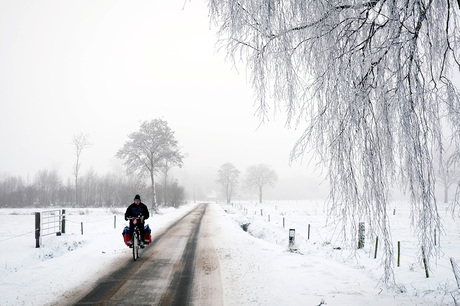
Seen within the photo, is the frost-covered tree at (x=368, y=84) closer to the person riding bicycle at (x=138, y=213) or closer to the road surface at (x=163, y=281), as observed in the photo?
the road surface at (x=163, y=281)

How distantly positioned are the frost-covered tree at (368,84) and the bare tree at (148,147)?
26.8 metres

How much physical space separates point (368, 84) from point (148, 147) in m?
28.6

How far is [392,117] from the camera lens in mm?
3045

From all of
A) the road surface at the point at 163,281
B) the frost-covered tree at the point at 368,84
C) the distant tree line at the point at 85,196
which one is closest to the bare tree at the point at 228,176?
the distant tree line at the point at 85,196

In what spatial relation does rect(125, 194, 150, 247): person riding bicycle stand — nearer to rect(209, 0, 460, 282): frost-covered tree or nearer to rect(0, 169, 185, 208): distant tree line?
rect(209, 0, 460, 282): frost-covered tree

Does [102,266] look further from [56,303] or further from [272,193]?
[272,193]

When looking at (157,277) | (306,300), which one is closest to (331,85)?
(306,300)

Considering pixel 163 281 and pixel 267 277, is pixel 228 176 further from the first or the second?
pixel 163 281

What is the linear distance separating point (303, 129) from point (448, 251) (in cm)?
1133

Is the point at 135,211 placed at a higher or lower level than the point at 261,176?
higher

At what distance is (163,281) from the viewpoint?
5625mm

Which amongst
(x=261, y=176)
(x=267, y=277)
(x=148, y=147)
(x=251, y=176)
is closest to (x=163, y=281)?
(x=267, y=277)

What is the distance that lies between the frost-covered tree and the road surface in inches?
135

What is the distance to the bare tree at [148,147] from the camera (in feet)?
93.5
